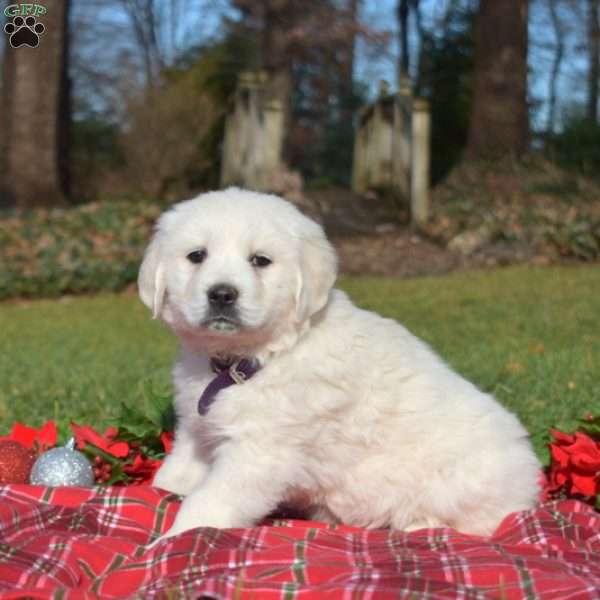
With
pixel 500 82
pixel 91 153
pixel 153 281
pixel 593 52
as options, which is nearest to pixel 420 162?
pixel 500 82

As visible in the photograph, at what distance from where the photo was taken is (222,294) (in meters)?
3.04

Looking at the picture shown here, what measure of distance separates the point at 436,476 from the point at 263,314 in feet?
2.89

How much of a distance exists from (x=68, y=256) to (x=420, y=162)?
524 cm

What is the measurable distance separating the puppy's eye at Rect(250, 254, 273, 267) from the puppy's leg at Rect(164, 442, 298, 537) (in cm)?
62

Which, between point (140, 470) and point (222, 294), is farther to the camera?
point (140, 470)

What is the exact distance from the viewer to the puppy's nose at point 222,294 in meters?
3.04

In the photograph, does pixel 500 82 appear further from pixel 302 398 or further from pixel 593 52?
pixel 593 52

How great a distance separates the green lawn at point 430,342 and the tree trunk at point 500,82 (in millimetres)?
4542

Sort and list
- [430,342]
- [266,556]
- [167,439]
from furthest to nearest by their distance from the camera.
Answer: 1. [430,342]
2. [167,439]
3. [266,556]

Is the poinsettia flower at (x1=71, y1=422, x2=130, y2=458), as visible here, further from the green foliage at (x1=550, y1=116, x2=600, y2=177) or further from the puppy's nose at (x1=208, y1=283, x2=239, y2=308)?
the green foliage at (x1=550, y1=116, x2=600, y2=177)

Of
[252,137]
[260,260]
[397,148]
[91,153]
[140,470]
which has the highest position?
[252,137]

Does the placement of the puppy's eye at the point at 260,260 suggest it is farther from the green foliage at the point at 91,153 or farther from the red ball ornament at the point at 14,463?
the green foliage at the point at 91,153

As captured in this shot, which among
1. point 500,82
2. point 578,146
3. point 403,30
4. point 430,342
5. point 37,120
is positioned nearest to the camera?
point 430,342

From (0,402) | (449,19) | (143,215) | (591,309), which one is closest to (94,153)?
(449,19)
